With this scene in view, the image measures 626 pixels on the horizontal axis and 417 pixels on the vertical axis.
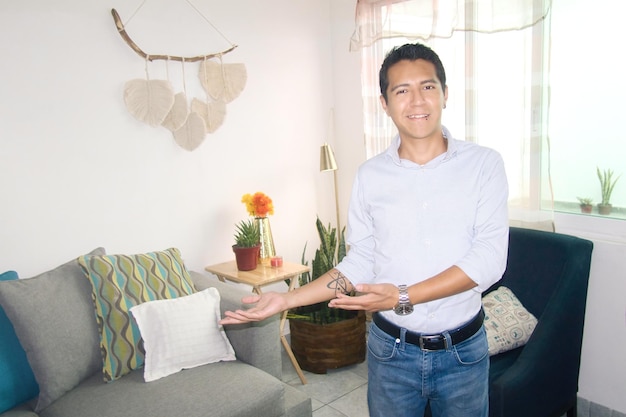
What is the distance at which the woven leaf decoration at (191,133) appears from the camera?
9.76 ft

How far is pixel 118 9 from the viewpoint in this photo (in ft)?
8.93

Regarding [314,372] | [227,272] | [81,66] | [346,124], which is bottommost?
[314,372]

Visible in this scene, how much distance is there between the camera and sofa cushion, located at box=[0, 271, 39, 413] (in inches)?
81.0

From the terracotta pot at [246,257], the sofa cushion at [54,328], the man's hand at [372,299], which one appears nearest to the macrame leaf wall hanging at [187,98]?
the terracotta pot at [246,257]

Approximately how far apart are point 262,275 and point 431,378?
1.64m

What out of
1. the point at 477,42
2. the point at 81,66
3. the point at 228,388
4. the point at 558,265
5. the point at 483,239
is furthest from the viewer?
the point at 477,42

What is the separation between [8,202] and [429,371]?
2.09 meters

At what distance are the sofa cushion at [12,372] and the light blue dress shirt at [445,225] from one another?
1.59m

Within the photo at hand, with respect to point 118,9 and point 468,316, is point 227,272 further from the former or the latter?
point 468,316

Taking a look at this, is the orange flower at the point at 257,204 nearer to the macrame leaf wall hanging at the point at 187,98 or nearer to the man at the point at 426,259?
the macrame leaf wall hanging at the point at 187,98

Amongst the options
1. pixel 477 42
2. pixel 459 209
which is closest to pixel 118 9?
pixel 477 42

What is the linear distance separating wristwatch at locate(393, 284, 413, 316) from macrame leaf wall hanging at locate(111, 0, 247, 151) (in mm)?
2007

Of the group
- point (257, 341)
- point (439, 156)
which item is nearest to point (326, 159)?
point (257, 341)

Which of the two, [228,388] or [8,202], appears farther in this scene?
[8,202]
